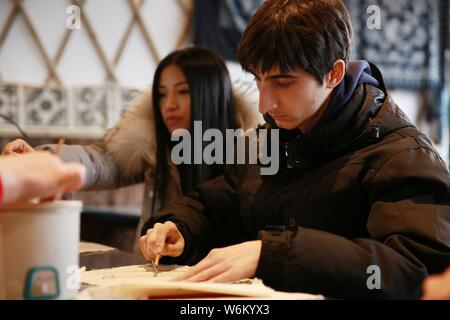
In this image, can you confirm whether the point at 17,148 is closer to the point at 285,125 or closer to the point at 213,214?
the point at 213,214

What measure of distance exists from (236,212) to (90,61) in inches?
71.9

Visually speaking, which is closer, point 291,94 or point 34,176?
point 34,176

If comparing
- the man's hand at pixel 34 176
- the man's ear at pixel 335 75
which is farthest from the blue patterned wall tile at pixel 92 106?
the man's hand at pixel 34 176

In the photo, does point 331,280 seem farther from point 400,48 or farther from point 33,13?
point 400,48

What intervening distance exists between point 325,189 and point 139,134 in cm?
71

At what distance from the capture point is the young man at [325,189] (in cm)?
56

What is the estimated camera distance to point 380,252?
22.3 inches

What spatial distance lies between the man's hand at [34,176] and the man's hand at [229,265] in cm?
20

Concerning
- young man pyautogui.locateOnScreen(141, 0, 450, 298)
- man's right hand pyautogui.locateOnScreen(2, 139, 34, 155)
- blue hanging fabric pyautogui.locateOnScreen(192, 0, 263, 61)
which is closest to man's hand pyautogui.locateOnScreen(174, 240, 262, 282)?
young man pyautogui.locateOnScreen(141, 0, 450, 298)

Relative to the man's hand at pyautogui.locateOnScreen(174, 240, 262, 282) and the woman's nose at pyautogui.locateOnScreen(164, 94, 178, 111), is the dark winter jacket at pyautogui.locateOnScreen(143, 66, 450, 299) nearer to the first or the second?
the man's hand at pyautogui.locateOnScreen(174, 240, 262, 282)

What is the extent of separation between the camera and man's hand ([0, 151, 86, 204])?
0.39m

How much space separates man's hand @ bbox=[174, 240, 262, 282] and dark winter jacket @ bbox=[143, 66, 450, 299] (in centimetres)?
1

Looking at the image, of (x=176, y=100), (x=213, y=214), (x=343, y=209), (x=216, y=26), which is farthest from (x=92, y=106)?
(x=343, y=209)

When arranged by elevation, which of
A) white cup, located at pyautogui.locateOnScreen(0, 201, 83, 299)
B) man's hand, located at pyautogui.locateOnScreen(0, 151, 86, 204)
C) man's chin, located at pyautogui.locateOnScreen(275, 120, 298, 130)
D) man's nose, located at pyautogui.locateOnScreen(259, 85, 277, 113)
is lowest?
white cup, located at pyautogui.locateOnScreen(0, 201, 83, 299)
